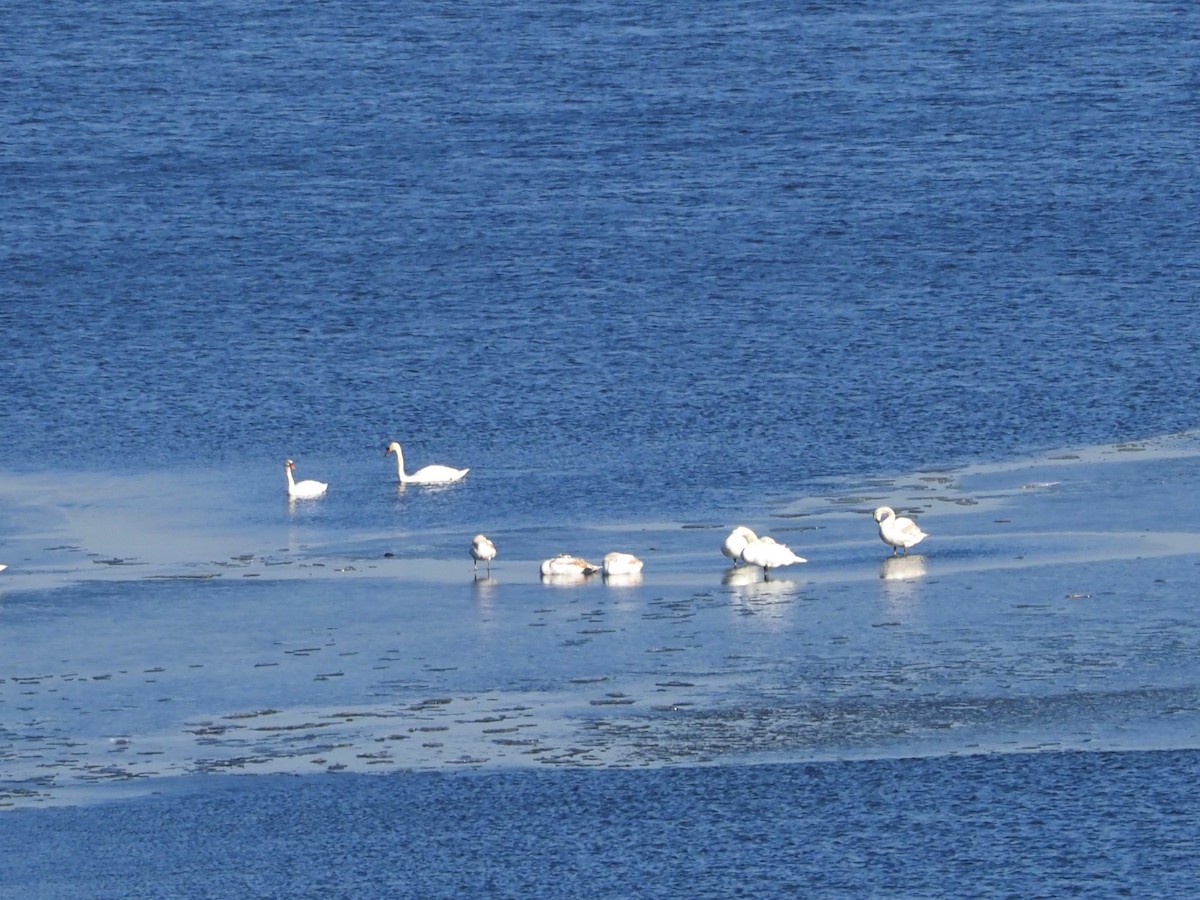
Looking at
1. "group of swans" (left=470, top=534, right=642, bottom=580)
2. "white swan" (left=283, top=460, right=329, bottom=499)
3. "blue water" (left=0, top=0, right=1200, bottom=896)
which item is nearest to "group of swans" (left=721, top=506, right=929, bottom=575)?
"blue water" (left=0, top=0, right=1200, bottom=896)

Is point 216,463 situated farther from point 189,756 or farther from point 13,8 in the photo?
point 13,8

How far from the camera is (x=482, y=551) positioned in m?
27.2

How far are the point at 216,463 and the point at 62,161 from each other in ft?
74.3

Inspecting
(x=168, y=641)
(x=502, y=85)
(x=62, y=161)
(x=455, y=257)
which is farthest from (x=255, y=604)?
(x=502, y=85)

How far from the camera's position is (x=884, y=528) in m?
27.0

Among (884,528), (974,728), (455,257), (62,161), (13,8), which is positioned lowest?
(974,728)

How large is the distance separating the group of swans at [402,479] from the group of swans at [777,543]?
17.2ft

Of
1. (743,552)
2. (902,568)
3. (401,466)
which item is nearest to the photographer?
(743,552)

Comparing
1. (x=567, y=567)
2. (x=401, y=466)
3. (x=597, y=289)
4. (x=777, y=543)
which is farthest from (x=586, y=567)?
(x=597, y=289)

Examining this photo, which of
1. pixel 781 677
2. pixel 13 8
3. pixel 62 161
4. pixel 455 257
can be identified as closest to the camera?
pixel 781 677

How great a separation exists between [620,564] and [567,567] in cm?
56

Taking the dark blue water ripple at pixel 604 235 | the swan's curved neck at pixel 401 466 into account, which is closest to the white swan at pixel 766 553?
the dark blue water ripple at pixel 604 235

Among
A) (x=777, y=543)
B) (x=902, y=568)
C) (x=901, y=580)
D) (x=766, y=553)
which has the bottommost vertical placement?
(x=901, y=580)

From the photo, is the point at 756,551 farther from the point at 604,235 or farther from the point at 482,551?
the point at 604,235
